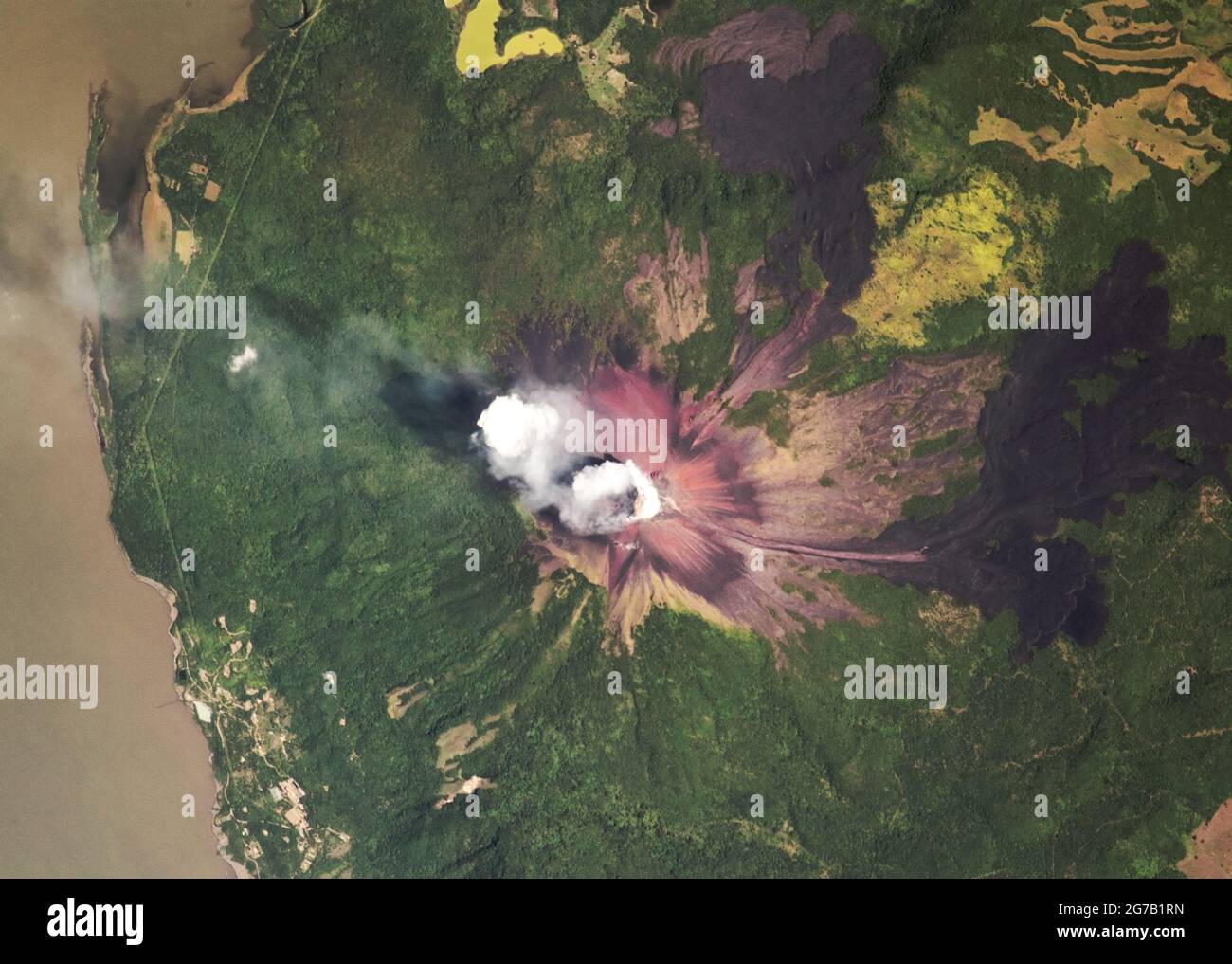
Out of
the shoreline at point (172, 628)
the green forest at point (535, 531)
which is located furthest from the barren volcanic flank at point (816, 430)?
the shoreline at point (172, 628)

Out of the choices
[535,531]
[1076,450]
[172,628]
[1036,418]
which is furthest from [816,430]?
[172,628]

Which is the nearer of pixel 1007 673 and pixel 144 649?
pixel 1007 673

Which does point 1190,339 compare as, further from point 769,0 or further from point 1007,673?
point 769,0

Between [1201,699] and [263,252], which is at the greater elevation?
[263,252]

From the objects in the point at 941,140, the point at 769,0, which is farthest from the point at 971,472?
the point at 769,0

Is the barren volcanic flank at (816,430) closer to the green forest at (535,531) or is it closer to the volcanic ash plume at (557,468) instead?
the volcanic ash plume at (557,468)

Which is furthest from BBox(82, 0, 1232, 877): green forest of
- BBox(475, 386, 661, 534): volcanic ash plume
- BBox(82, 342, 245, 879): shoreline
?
BBox(82, 342, 245, 879): shoreline
